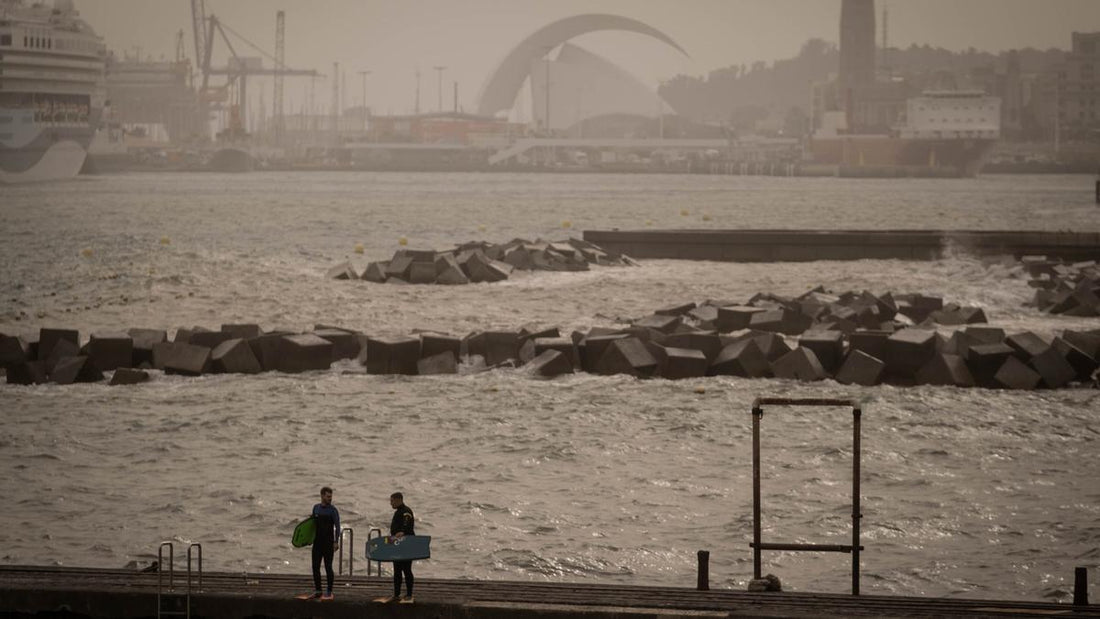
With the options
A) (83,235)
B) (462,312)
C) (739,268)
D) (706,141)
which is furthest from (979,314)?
(706,141)

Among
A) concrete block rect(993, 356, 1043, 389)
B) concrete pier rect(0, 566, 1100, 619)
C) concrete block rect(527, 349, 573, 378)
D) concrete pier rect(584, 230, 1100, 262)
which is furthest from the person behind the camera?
concrete pier rect(584, 230, 1100, 262)

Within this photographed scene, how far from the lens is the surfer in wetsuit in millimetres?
5348

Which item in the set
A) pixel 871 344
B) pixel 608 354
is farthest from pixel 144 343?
pixel 871 344

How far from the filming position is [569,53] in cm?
14062

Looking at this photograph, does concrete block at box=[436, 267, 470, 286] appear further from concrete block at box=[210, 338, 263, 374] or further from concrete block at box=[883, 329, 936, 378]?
concrete block at box=[883, 329, 936, 378]

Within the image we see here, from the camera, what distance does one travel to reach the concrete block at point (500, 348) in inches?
522

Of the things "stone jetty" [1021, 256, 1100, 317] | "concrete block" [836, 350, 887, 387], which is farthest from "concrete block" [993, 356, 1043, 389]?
"stone jetty" [1021, 256, 1100, 317]

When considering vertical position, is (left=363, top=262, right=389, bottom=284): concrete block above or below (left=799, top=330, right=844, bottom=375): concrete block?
above

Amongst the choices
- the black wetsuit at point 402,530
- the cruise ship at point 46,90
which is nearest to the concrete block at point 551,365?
the black wetsuit at point 402,530

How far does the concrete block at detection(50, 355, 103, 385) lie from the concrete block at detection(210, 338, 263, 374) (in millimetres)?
947

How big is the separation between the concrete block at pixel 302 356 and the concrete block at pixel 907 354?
468 centimetres

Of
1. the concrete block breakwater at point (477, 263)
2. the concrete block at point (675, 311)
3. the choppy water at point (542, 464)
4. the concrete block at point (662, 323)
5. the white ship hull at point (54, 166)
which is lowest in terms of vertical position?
the choppy water at point (542, 464)

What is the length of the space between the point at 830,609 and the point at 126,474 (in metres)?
5.16

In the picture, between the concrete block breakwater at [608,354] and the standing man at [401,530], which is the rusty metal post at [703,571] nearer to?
the standing man at [401,530]
